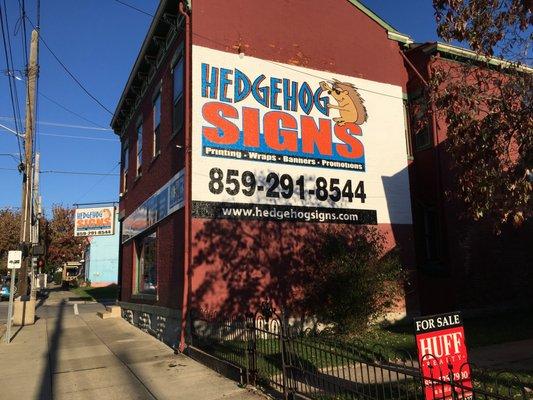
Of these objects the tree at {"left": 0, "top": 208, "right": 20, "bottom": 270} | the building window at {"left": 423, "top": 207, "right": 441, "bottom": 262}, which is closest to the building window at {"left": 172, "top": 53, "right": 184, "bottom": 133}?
the building window at {"left": 423, "top": 207, "right": 441, "bottom": 262}

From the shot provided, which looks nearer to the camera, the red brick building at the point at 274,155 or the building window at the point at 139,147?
the red brick building at the point at 274,155

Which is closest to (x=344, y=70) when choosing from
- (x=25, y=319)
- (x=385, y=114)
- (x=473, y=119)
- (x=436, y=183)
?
(x=385, y=114)

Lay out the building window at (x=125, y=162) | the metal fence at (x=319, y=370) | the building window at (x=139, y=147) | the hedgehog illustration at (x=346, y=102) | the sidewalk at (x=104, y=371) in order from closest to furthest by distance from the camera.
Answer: the metal fence at (x=319, y=370) → the sidewalk at (x=104, y=371) → the hedgehog illustration at (x=346, y=102) → the building window at (x=139, y=147) → the building window at (x=125, y=162)

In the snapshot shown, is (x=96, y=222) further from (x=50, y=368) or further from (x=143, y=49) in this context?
(x=50, y=368)

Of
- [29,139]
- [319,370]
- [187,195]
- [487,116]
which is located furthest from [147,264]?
[487,116]

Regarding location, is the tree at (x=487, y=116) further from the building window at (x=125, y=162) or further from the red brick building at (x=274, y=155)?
the building window at (x=125, y=162)

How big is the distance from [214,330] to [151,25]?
862 cm

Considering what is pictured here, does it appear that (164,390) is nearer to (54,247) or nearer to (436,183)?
(436,183)

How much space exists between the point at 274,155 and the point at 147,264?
262 inches

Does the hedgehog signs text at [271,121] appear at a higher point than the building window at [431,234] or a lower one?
higher

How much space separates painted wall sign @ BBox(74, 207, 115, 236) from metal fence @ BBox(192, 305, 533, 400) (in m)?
22.1

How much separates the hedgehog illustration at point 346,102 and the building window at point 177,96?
12.3ft

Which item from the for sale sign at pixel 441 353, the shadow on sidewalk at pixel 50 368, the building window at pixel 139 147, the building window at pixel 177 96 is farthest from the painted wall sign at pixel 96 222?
the for sale sign at pixel 441 353

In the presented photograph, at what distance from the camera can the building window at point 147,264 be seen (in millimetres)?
15163
